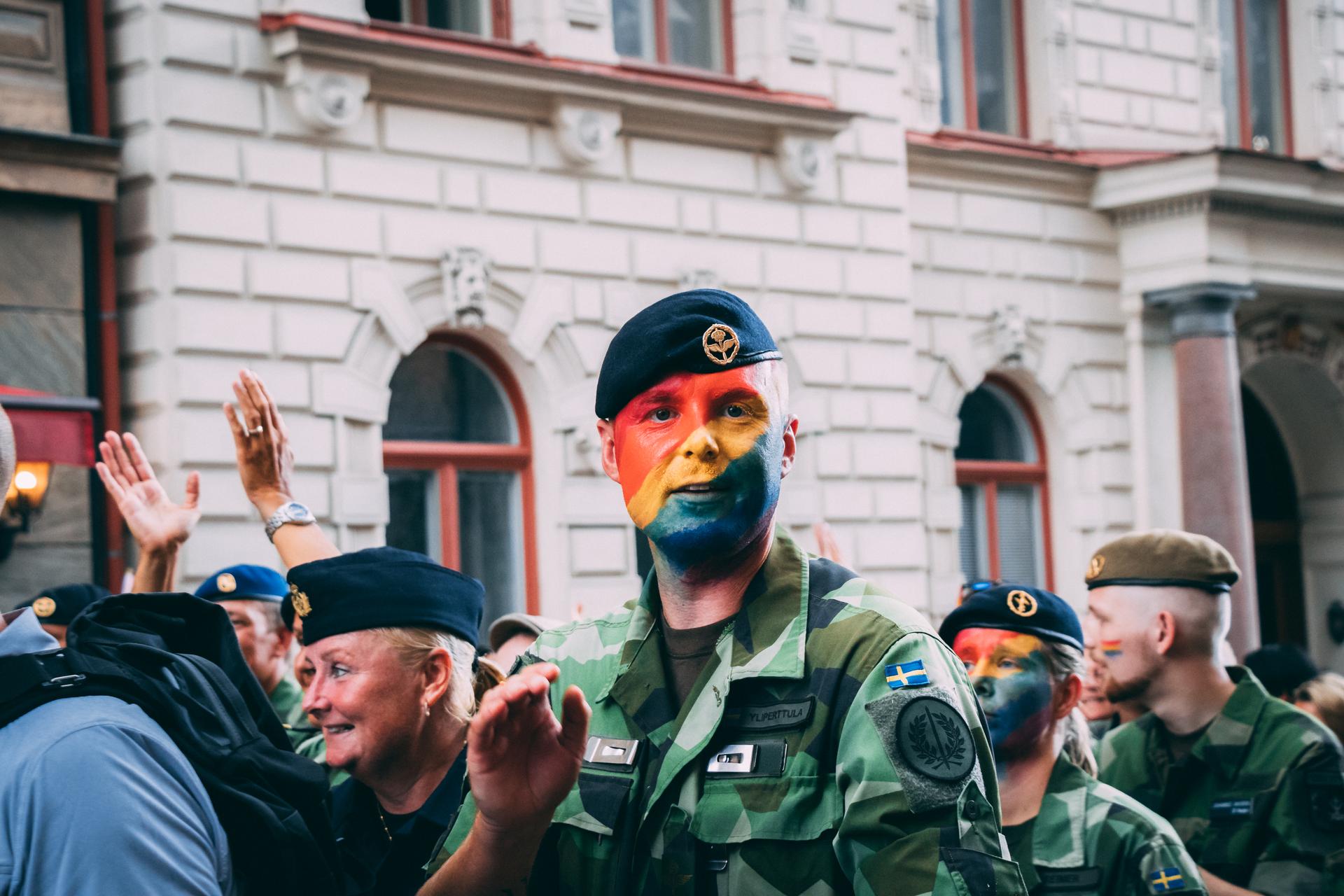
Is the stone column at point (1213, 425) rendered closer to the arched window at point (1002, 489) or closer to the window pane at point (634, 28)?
the arched window at point (1002, 489)

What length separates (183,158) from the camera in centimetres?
1000

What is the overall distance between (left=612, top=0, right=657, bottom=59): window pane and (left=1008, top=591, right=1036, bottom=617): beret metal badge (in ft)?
29.2

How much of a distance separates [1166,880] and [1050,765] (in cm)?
43

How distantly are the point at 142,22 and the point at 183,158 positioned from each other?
2.78ft

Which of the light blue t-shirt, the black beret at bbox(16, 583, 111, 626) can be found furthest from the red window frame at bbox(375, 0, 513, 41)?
the light blue t-shirt

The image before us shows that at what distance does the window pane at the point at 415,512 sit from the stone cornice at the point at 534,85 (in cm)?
245

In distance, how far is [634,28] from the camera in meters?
12.6

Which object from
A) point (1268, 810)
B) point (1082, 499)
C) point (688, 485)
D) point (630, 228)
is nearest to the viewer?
point (688, 485)

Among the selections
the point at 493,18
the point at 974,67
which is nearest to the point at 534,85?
the point at 493,18

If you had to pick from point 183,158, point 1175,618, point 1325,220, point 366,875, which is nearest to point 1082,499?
point 1325,220

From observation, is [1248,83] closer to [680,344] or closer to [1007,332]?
[1007,332]

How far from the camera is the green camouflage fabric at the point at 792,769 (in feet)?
8.05

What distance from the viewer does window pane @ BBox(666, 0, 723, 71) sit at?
1286 cm

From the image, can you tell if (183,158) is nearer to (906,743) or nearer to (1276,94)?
(906,743)
